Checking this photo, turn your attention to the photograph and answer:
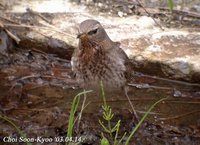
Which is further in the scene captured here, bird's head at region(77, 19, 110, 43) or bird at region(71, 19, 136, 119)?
bird at region(71, 19, 136, 119)


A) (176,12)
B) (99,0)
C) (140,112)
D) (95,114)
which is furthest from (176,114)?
(99,0)

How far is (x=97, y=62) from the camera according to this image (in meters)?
6.07

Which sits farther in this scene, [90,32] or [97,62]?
[97,62]

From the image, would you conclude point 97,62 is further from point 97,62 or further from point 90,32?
point 90,32

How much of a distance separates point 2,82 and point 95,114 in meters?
1.28

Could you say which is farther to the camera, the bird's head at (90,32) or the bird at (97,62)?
the bird at (97,62)

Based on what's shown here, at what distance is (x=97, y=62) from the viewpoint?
6074 millimetres

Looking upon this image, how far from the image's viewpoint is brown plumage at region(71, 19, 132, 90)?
19.7ft

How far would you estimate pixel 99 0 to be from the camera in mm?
7789

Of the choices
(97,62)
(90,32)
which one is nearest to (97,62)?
(97,62)

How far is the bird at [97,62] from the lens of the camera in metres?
6.02

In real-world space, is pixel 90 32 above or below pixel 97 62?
above

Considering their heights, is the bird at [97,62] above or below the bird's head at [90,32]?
below

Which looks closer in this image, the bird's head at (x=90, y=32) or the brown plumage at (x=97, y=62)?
the bird's head at (x=90, y=32)
